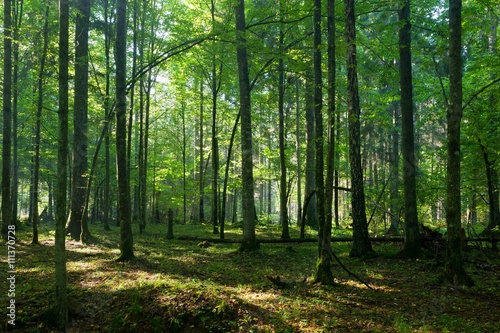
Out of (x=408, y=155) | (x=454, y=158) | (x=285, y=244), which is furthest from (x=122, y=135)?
(x=408, y=155)

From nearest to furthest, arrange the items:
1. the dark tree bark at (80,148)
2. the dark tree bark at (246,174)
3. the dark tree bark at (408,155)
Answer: the dark tree bark at (408,155) → the dark tree bark at (246,174) → the dark tree bark at (80,148)

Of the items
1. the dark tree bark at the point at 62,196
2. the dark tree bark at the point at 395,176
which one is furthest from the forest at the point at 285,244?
the dark tree bark at the point at 395,176

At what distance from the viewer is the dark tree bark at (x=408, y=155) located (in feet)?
33.2

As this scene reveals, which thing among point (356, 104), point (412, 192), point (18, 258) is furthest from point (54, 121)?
point (412, 192)

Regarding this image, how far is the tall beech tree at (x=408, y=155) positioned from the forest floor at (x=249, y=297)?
2.53 feet

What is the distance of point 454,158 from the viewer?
718 centimetres

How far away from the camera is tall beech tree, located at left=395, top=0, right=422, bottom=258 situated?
33.2 feet

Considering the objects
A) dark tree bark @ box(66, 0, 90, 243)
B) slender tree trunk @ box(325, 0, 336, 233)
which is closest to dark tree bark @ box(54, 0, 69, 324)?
slender tree trunk @ box(325, 0, 336, 233)

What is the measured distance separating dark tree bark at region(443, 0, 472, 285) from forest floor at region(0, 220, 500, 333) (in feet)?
1.71

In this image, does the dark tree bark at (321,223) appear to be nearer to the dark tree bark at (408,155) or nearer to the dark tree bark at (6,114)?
the dark tree bark at (408,155)

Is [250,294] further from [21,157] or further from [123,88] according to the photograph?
[21,157]

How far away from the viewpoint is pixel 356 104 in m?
9.32

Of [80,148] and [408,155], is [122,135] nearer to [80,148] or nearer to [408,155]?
[80,148]

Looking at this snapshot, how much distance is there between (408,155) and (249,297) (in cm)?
729
